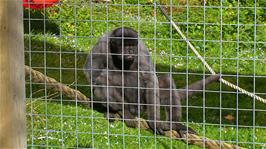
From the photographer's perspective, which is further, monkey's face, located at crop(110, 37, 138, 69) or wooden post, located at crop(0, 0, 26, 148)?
monkey's face, located at crop(110, 37, 138, 69)

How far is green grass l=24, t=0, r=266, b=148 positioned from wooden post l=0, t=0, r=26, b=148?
3.69 ft

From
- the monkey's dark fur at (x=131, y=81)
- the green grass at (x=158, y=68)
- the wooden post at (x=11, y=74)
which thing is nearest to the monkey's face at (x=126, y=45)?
the monkey's dark fur at (x=131, y=81)

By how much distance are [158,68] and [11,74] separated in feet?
19.5

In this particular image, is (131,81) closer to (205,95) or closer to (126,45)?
(126,45)

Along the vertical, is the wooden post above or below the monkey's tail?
above

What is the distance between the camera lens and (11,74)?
→ 11.9 ft

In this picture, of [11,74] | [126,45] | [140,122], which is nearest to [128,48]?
[126,45]

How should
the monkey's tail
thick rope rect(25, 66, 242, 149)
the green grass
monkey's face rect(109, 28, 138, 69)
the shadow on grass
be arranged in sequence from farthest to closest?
the shadow on grass → monkey's face rect(109, 28, 138, 69) → the monkey's tail → the green grass → thick rope rect(25, 66, 242, 149)

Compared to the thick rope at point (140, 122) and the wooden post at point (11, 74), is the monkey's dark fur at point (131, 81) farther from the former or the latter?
the wooden post at point (11, 74)

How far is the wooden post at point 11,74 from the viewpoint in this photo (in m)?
3.59

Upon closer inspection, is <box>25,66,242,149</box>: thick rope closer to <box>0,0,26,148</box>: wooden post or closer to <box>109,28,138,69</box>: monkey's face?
<box>109,28,138,69</box>: monkey's face

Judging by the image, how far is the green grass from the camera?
5.67 m

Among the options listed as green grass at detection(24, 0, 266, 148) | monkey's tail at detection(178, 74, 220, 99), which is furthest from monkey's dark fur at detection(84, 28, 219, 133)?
green grass at detection(24, 0, 266, 148)

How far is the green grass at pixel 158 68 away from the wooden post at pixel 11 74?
1.12 meters
